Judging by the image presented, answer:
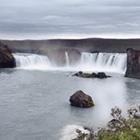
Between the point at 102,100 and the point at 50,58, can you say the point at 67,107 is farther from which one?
the point at 50,58

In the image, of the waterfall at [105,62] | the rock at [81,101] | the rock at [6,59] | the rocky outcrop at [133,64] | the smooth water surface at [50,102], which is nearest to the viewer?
the smooth water surface at [50,102]

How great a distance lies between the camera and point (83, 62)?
58.2 m

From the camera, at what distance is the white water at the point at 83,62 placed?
5504 cm

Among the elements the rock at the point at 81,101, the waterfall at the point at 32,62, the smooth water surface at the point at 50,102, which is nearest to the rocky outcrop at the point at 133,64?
the smooth water surface at the point at 50,102

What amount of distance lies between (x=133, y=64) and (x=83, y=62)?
1239 cm

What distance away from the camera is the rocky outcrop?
46000 millimetres

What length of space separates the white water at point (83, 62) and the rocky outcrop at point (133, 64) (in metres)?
6.67

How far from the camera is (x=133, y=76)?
151ft

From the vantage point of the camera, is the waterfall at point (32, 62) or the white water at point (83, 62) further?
the waterfall at point (32, 62)

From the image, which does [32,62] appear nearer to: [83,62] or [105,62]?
[83,62]

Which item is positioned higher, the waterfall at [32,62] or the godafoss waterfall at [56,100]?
the godafoss waterfall at [56,100]

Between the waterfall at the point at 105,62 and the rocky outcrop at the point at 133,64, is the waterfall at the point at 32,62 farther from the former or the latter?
the rocky outcrop at the point at 133,64

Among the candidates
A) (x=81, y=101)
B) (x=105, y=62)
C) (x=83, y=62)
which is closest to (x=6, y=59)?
(x=83, y=62)

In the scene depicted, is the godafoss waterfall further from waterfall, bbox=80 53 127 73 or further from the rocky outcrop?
the rocky outcrop
